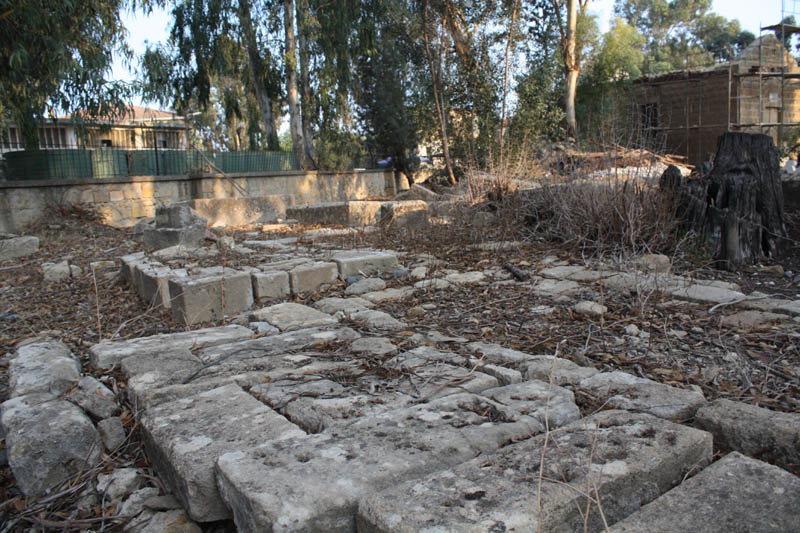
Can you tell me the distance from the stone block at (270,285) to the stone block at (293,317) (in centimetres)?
62

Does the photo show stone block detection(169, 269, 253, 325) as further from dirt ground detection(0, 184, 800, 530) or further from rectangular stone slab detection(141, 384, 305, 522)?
rectangular stone slab detection(141, 384, 305, 522)

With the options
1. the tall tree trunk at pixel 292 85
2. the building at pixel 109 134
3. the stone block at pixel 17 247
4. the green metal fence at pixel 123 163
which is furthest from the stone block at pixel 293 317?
the tall tree trunk at pixel 292 85

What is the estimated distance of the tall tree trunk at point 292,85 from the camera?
15305mm

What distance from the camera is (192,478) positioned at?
164 cm

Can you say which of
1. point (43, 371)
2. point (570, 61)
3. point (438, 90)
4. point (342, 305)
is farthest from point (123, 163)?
point (570, 61)

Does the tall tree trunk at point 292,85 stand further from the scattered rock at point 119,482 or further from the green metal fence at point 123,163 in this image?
the scattered rock at point 119,482

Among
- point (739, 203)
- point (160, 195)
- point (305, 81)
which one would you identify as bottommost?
point (739, 203)

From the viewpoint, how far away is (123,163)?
12.1m

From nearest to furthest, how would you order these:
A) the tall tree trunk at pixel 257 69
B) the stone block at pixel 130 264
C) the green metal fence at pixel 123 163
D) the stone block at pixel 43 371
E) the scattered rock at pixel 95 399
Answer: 1. the scattered rock at pixel 95 399
2. the stone block at pixel 43 371
3. the stone block at pixel 130 264
4. the green metal fence at pixel 123 163
5. the tall tree trunk at pixel 257 69

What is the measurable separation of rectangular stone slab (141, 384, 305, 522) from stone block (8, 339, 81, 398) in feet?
Answer: 2.42

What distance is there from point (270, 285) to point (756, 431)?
3483mm

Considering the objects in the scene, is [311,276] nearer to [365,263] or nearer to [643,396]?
[365,263]

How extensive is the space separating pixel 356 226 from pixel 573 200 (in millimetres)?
3812

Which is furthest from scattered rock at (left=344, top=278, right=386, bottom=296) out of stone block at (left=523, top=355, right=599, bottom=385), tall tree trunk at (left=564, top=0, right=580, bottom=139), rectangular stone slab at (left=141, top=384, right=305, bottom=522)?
tall tree trunk at (left=564, top=0, right=580, bottom=139)
